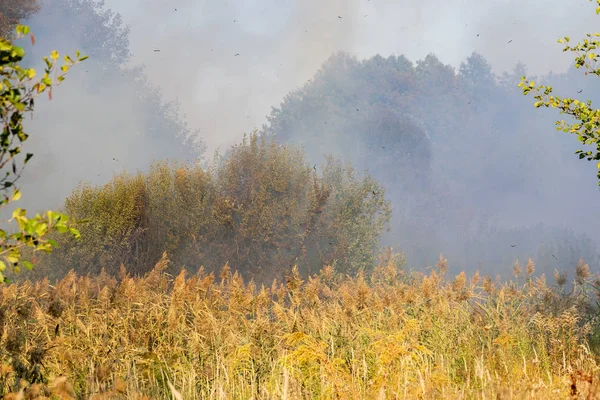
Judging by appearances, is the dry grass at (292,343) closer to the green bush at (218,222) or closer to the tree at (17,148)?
the tree at (17,148)

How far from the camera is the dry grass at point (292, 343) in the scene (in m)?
4.52

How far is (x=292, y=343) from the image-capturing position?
4961mm

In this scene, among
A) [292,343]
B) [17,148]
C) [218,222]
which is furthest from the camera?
[218,222]


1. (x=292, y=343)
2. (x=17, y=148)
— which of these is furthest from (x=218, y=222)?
(x=17, y=148)

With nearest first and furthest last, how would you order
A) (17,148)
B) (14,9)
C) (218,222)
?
(17,148)
(218,222)
(14,9)

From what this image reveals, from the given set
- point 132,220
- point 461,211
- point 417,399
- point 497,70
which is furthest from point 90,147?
point 497,70

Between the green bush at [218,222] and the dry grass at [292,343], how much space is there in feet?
25.3

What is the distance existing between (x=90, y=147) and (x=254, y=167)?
847 inches

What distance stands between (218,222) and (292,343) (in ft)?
36.7

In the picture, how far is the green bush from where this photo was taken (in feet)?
51.1

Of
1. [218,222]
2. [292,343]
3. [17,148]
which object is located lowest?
[292,343]

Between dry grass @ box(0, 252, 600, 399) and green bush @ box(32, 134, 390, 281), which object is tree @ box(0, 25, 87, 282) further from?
green bush @ box(32, 134, 390, 281)

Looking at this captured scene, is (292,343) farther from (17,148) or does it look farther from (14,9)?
(14,9)

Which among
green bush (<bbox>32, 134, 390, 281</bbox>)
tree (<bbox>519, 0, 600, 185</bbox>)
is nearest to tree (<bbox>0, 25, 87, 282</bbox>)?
tree (<bbox>519, 0, 600, 185</bbox>)
